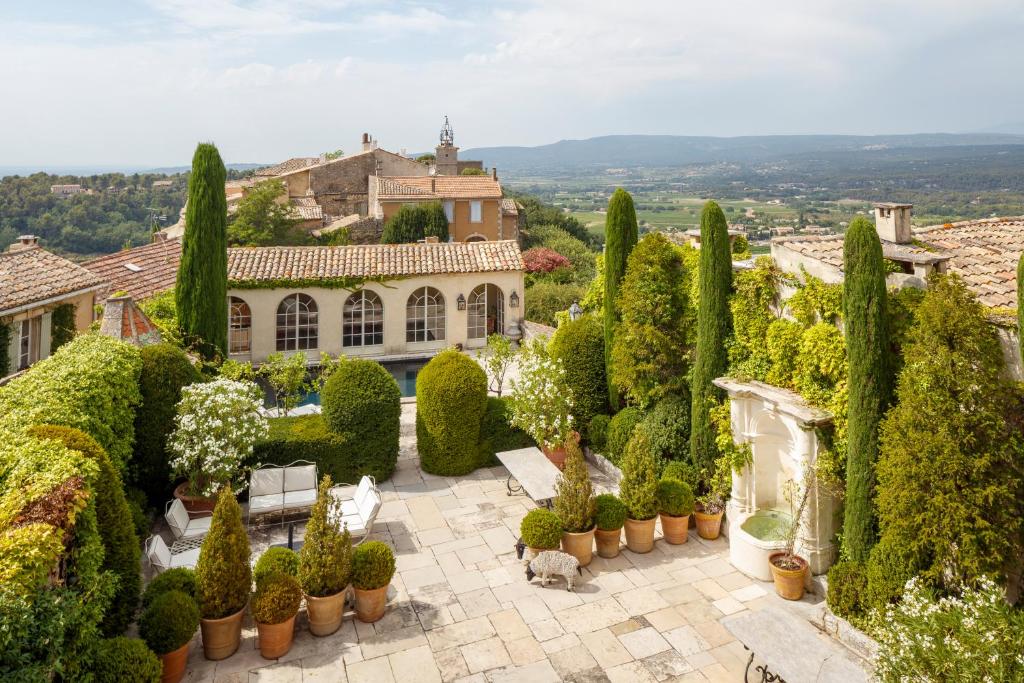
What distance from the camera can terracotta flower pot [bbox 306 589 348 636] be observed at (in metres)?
7.95

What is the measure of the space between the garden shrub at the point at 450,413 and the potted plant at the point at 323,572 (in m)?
4.90

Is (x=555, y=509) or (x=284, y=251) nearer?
(x=555, y=509)

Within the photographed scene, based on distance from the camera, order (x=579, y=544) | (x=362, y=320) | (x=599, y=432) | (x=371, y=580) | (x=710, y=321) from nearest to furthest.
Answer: (x=371, y=580) → (x=579, y=544) → (x=710, y=321) → (x=599, y=432) → (x=362, y=320)

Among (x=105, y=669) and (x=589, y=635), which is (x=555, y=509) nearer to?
(x=589, y=635)

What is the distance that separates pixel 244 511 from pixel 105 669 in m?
5.68

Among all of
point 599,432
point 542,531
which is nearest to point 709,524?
point 542,531

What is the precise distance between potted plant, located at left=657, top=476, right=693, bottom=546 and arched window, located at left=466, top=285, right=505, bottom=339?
13894mm

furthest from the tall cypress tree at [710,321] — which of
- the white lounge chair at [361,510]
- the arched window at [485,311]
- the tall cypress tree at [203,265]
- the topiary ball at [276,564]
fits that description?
the arched window at [485,311]

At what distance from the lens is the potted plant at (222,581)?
24.4 ft

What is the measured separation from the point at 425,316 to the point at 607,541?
46.7 feet

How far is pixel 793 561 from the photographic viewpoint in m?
9.05

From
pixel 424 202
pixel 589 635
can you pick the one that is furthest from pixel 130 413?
pixel 424 202

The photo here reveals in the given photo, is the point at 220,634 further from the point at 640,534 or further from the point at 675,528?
the point at 675,528

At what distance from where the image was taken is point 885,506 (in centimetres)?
750
